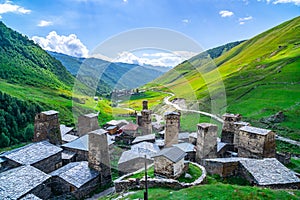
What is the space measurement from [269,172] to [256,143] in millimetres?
9244

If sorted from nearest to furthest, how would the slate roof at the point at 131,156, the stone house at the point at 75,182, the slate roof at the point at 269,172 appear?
the slate roof at the point at 269,172 < the stone house at the point at 75,182 < the slate roof at the point at 131,156

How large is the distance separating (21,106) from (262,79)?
282 ft

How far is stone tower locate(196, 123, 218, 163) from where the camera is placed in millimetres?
30359

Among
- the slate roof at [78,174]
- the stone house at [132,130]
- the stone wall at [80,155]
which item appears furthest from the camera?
the stone house at [132,130]

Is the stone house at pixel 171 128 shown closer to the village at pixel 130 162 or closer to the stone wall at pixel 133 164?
the village at pixel 130 162

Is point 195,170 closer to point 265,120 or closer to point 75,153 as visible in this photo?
point 75,153

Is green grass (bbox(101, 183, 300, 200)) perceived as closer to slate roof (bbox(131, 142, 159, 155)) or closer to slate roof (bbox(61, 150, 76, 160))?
slate roof (bbox(131, 142, 159, 155))

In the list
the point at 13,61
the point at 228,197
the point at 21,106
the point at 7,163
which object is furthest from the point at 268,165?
the point at 13,61

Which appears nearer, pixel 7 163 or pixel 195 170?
pixel 195 170

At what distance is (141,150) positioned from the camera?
3478 centimetres

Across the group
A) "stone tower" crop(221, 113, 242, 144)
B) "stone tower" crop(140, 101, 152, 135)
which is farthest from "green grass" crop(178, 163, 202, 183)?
"stone tower" crop(140, 101, 152, 135)

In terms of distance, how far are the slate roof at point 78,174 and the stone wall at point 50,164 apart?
2.25 metres

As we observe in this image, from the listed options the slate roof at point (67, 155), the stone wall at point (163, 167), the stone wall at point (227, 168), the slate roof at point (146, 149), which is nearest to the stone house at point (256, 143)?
the stone wall at point (227, 168)

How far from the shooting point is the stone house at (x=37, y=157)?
90.2 feet
